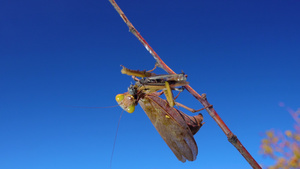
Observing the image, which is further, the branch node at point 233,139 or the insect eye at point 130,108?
the insect eye at point 130,108

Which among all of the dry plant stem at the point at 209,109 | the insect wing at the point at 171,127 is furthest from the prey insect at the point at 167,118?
the dry plant stem at the point at 209,109

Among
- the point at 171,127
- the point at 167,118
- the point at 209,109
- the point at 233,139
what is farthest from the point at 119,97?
the point at 233,139

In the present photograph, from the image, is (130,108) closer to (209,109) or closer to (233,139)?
(209,109)

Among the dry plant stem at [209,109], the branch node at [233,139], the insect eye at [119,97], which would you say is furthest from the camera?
the insect eye at [119,97]

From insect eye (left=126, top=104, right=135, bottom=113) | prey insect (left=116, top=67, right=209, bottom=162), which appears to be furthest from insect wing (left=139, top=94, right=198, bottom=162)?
insect eye (left=126, top=104, right=135, bottom=113)

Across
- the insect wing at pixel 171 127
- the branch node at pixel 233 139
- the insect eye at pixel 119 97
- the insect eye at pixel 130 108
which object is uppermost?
the insect eye at pixel 119 97

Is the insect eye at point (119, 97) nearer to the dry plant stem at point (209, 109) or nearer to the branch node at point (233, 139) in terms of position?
the dry plant stem at point (209, 109)

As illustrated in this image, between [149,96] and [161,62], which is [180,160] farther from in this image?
[161,62]

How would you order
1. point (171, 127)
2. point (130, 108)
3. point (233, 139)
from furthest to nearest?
point (171, 127) → point (130, 108) → point (233, 139)
